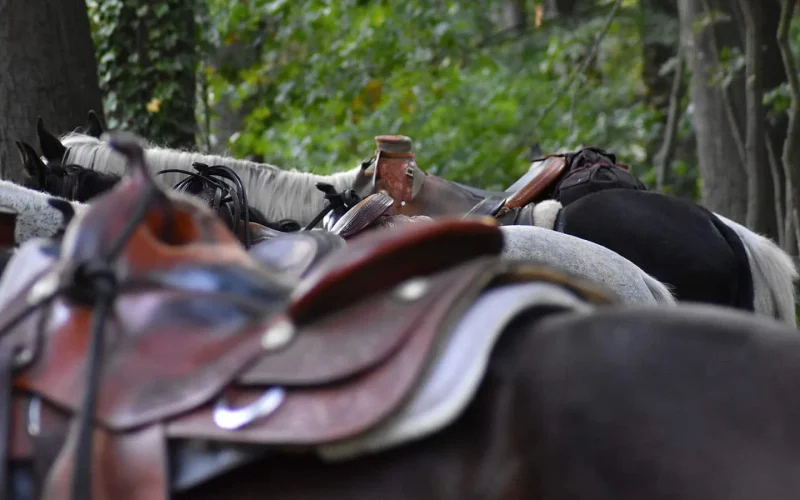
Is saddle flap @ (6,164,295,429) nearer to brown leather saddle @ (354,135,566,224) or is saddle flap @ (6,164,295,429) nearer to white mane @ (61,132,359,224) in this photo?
white mane @ (61,132,359,224)

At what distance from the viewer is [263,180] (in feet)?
12.9

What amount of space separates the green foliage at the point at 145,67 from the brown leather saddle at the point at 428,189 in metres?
1.97

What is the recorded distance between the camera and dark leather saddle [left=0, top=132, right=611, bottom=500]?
44.1 inches

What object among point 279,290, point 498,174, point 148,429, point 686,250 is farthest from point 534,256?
point 498,174

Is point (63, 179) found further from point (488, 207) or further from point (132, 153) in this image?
point (132, 153)

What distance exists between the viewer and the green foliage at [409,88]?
8.95 meters

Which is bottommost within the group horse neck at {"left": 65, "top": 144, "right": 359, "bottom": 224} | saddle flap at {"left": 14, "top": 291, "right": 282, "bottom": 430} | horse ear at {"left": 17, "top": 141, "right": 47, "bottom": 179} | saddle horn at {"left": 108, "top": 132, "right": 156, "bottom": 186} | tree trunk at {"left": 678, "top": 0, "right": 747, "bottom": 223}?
tree trunk at {"left": 678, "top": 0, "right": 747, "bottom": 223}

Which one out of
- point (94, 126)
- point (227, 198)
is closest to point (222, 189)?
point (227, 198)

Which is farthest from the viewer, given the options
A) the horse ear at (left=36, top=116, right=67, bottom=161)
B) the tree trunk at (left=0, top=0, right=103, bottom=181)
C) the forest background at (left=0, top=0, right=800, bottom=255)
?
the forest background at (left=0, top=0, right=800, bottom=255)

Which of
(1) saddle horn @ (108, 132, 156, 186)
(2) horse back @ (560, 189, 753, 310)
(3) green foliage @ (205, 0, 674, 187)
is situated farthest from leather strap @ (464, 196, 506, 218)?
(3) green foliage @ (205, 0, 674, 187)

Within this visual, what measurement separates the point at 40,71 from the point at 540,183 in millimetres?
2518

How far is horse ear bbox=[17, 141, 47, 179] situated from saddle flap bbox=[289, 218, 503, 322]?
2.58 metres

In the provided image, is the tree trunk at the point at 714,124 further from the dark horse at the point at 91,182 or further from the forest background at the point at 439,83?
the dark horse at the point at 91,182

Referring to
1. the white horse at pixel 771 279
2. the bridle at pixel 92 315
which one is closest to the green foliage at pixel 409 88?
the white horse at pixel 771 279
